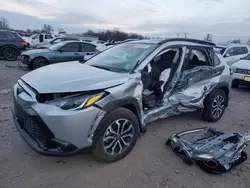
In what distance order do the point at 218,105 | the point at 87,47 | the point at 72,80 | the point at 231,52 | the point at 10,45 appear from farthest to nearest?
the point at 10,45, the point at 231,52, the point at 87,47, the point at 218,105, the point at 72,80

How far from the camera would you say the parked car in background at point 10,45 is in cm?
1128

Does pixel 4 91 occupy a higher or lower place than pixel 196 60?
lower

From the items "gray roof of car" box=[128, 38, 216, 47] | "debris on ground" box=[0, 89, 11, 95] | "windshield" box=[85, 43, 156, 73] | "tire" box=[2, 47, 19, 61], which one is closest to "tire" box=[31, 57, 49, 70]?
"debris on ground" box=[0, 89, 11, 95]

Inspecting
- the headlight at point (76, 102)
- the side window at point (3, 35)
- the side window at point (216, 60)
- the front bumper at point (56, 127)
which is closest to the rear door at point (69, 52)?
→ the side window at point (3, 35)

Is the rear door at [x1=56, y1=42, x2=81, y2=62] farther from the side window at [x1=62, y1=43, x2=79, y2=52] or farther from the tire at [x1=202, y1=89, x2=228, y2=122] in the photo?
the tire at [x1=202, y1=89, x2=228, y2=122]

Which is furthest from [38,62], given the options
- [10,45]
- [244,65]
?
[244,65]

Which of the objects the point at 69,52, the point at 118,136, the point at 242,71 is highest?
the point at 69,52

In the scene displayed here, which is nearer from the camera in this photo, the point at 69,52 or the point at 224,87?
the point at 224,87

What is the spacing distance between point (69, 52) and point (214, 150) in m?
8.06

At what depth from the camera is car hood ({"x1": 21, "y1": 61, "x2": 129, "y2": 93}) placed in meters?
2.47

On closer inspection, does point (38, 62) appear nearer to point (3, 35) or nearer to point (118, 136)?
point (3, 35)

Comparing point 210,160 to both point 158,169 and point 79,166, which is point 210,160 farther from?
point 79,166

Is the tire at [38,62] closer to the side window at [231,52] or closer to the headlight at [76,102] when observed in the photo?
the headlight at [76,102]

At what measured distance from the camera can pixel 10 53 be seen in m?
11.7
